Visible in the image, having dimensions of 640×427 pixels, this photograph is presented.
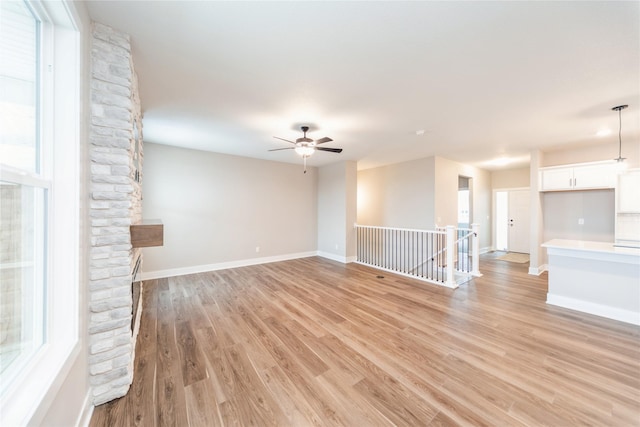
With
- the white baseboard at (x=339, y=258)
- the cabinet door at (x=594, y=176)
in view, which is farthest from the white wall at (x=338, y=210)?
the cabinet door at (x=594, y=176)

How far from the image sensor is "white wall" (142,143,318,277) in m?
4.59

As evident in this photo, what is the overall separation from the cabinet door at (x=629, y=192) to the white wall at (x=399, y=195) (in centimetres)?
296

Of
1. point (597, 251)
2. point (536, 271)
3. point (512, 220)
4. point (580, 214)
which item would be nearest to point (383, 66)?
point (597, 251)

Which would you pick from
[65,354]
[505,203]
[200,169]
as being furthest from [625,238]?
[200,169]

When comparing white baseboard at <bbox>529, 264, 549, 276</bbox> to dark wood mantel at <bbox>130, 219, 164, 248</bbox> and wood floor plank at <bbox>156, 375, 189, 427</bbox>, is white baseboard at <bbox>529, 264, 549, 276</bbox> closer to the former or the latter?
wood floor plank at <bbox>156, 375, 189, 427</bbox>

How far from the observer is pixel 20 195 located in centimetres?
110

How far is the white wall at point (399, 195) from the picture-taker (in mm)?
5719

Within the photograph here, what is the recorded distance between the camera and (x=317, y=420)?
152 cm

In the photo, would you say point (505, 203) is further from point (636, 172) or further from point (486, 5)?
point (486, 5)

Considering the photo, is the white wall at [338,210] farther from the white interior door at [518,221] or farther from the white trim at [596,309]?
the white interior door at [518,221]

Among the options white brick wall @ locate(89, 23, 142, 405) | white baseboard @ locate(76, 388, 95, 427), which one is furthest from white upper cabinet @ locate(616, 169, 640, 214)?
white baseboard @ locate(76, 388, 95, 427)

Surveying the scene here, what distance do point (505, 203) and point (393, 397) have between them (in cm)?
815

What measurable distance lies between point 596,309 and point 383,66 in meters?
4.05

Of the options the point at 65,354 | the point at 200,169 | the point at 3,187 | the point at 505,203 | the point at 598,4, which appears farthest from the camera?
the point at 505,203
